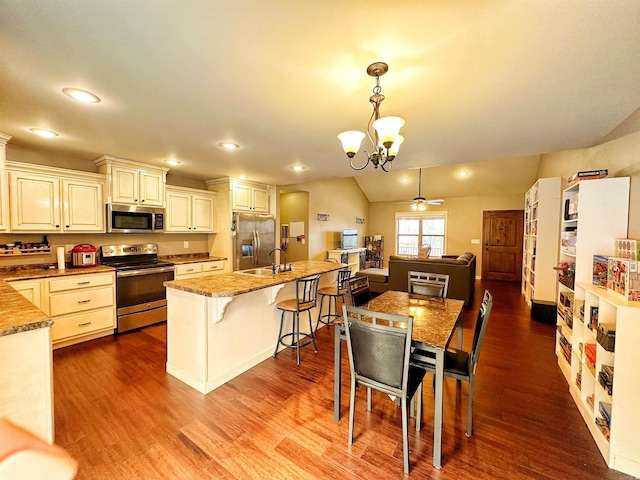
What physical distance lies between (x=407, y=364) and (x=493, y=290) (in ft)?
20.0

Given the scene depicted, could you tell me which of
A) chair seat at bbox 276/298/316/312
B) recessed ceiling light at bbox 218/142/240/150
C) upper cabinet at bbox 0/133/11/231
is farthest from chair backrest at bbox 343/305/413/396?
upper cabinet at bbox 0/133/11/231

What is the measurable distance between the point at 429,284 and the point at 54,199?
4.39m

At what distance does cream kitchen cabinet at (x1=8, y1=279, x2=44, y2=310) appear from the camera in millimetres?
2803

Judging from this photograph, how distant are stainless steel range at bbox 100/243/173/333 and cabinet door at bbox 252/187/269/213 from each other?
1886 millimetres

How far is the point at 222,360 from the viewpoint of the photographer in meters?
2.49

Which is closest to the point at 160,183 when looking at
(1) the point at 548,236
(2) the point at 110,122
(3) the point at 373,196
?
(2) the point at 110,122

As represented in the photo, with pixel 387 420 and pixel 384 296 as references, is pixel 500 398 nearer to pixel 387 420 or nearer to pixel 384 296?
pixel 387 420

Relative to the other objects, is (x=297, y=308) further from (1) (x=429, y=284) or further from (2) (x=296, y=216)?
(2) (x=296, y=216)

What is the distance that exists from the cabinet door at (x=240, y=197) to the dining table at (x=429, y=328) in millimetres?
3231

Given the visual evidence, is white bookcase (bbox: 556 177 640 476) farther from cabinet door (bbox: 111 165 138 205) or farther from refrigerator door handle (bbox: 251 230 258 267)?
cabinet door (bbox: 111 165 138 205)

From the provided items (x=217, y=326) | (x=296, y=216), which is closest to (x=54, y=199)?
(x=217, y=326)

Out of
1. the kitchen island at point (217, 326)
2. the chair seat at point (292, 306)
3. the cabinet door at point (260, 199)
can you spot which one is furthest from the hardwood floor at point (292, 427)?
the cabinet door at point (260, 199)

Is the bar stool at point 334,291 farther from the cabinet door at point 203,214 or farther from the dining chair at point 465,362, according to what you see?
the cabinet door at point 203,214

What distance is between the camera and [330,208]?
26.0ft
